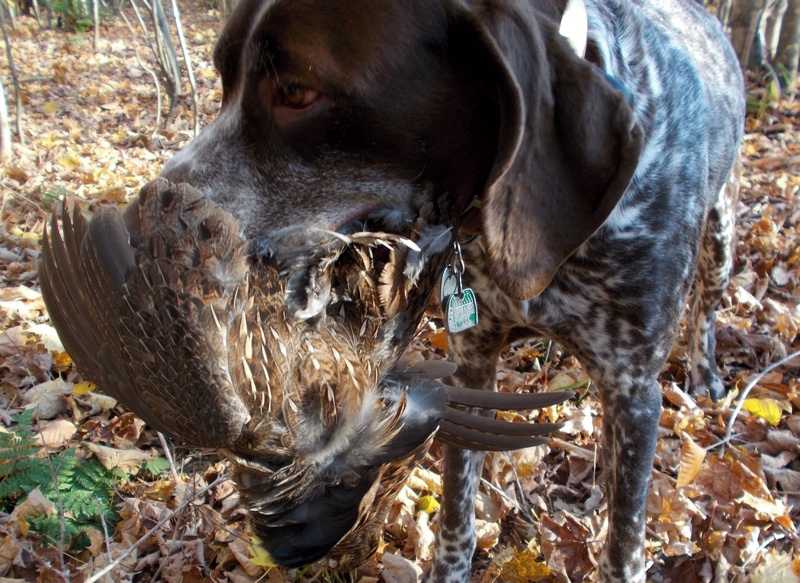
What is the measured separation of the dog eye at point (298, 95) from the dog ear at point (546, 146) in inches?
17.2

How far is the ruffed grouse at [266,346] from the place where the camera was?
4.54 ft

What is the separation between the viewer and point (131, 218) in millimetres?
1538

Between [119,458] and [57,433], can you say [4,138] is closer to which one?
[57,433]

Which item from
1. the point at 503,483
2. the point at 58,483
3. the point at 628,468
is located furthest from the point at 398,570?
the point at 58,483

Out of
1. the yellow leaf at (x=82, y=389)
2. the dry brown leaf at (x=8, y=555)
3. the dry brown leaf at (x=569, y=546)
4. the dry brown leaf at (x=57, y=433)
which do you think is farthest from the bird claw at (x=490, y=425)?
the yellow leaf at (x=82, y=389)

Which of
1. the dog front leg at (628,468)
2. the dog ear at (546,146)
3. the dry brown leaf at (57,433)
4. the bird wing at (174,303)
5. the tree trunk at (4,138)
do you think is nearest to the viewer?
the bird wing at (174,303)

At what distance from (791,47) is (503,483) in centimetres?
833

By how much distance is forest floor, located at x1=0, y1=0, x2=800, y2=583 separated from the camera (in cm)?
276

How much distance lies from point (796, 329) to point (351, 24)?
3.45 m

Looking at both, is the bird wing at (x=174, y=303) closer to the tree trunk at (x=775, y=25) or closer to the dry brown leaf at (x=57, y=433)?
the dry brown leaf at (x=57, y=433)

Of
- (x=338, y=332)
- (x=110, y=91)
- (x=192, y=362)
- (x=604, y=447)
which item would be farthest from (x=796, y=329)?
(x=110, y=91)

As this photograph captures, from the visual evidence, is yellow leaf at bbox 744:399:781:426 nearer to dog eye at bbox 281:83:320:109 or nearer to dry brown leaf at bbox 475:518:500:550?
dry brown leaf at bbox 475:518:500:550

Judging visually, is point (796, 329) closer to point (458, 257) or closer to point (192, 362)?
point (458, 257)

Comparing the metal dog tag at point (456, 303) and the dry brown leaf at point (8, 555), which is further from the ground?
the metal dog tag at point (456, 303)
